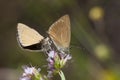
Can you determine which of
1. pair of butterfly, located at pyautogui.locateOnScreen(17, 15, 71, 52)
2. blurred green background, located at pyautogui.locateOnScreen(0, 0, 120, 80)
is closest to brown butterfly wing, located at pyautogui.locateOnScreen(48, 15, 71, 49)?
pair of butterfly, located at pyautogui.locateOnScreen(17, 15, 71, 52)

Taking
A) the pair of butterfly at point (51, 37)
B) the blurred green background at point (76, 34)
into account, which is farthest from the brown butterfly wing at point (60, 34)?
the blurred green background at point (76, 34)

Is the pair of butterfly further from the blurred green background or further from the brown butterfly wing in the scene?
the blurred green background

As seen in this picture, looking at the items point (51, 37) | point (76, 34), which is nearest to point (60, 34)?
point (51, 37)

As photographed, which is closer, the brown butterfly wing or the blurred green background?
the brown butterfly wing

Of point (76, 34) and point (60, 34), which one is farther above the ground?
point (76, 34)

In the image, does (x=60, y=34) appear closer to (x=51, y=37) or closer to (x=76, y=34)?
(x=51, y=37)

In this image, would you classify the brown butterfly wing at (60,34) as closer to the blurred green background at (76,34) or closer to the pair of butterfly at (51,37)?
the pair of butterfly at (51,37)

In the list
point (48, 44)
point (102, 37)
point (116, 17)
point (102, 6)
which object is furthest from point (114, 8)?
point (48, 44)
